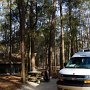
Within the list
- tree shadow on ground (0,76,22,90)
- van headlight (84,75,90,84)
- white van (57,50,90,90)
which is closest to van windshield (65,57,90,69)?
white van (57,50,90,90)

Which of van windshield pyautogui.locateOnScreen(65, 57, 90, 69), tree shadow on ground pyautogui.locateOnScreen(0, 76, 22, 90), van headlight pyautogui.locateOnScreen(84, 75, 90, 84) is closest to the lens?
van headlight pyautogui.locateOnScreen(84, 75, 90, 84)

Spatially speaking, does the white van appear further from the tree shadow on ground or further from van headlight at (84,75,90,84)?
the tree shadow on ground

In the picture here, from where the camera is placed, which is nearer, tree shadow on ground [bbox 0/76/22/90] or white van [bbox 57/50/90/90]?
white van [bbox 57/50/90/90]

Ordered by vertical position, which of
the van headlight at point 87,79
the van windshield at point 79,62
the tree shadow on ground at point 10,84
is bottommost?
the tree shadow on ground at point 10,84

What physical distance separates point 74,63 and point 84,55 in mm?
703

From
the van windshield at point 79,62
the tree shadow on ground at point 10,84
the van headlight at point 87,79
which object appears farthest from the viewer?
the tree shadow on ground at point 10,84

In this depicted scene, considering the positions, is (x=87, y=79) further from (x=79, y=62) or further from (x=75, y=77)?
(x=79, y=62)

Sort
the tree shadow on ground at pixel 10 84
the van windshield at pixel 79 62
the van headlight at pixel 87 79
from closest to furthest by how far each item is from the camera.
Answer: the van headlight at pixel 87 79 < the van windshield at pixel 79 62 < the tree shadow on ground at pixel 10 84

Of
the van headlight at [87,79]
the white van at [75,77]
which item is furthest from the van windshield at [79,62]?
the van headlight at [87,79]

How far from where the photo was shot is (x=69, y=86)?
1426cm

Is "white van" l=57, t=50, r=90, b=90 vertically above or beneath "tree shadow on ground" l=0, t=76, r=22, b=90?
above

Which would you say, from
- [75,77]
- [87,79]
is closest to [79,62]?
[75,77]

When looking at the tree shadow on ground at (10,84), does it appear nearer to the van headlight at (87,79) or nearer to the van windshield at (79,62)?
the van windshield at (79,62)

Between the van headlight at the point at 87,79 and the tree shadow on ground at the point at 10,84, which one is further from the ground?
the van headlight at the point at 87,79
